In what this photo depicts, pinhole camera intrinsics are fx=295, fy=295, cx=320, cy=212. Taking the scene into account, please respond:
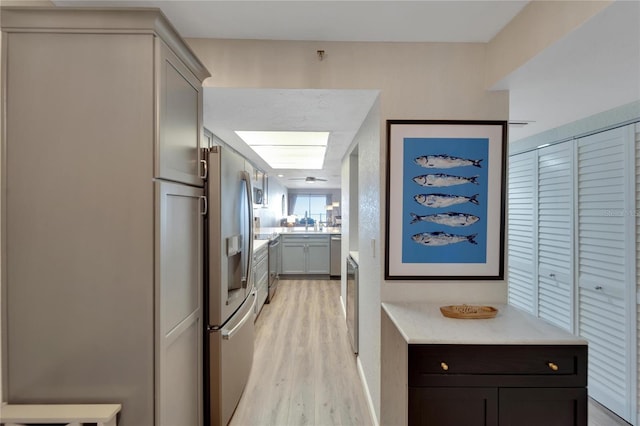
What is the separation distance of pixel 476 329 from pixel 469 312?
6.6 inches

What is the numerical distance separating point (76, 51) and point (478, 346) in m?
2.10

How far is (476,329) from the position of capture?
4.67 feet

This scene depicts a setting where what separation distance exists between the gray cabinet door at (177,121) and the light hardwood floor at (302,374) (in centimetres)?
175

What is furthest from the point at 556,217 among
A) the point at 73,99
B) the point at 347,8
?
the point at 73,99

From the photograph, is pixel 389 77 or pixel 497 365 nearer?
pixel 497 365

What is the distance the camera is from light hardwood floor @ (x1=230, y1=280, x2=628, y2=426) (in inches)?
83.3

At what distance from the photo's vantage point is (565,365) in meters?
1.30

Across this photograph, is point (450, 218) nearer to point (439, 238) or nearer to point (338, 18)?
point (439, 238)

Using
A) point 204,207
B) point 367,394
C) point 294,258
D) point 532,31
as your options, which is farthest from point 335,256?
point 532,31

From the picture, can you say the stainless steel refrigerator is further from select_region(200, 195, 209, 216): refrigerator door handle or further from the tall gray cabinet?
the tall gray cabinet

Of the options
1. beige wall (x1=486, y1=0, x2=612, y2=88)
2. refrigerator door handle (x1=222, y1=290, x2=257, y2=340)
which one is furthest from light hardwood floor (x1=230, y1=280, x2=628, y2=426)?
beige wall (x1=486, y1=0, x2=612, y2=88)

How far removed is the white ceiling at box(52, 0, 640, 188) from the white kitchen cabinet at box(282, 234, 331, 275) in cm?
424

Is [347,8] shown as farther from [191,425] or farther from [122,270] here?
[191,425]

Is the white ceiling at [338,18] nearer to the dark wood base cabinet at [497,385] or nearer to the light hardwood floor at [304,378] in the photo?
the dark wood base cabinet at [497,385]
